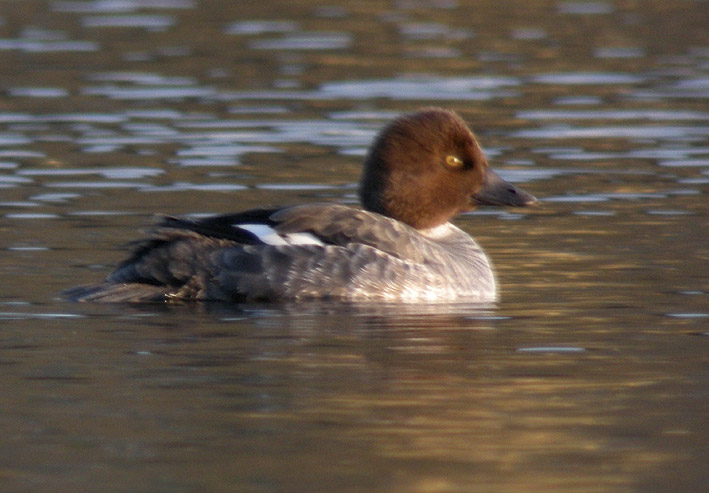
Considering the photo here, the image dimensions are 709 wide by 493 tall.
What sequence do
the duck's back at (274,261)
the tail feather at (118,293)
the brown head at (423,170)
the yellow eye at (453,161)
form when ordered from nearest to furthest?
1. the tail feather at (118,293)
2. the duck's back at (274,261)
3. the brown head at (423,170)
4. the yellow eye at (453,161)

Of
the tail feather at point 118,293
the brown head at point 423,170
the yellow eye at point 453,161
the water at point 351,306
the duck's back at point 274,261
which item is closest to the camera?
the water at point 351,306

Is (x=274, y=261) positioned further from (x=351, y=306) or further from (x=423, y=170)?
(x=423, y=170)

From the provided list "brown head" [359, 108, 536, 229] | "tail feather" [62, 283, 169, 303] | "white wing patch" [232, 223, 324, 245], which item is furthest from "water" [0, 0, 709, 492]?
"brown head" [359, 108, 536, 229]

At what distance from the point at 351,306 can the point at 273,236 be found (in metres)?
0.57

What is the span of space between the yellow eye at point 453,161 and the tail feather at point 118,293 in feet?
6.36

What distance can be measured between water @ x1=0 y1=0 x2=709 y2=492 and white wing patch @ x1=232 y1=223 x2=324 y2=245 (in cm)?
37

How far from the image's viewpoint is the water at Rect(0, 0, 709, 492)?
5.92 m

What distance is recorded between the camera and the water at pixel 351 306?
19.4 feet

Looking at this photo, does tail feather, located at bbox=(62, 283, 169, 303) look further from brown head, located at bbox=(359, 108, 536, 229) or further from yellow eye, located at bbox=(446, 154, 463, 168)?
yellow eye, located at bbox=(446, 154, 463, 168)

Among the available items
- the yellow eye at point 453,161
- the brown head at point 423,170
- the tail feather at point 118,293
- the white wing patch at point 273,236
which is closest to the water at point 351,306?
the tail feather at point 118,293

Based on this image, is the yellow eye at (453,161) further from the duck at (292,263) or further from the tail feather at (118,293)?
the tail feather at (118,293)

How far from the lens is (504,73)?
18.7 meters

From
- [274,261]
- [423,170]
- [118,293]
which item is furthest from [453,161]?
[118,293]

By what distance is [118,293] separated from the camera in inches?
338
